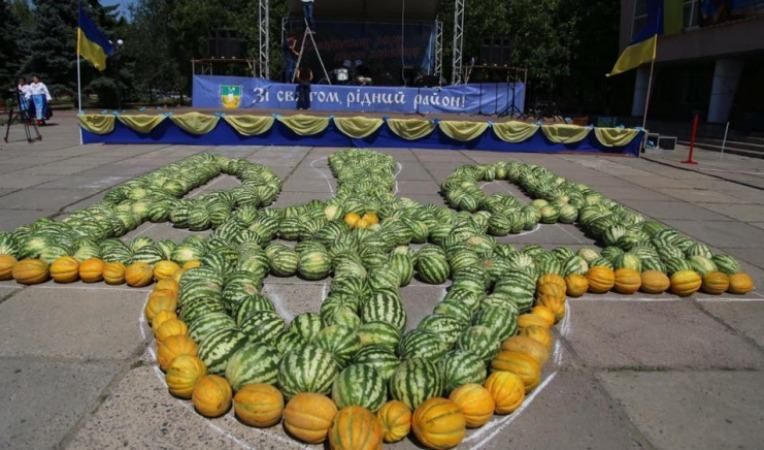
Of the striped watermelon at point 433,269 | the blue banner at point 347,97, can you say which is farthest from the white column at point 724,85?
the striped watermelon at point 433,269

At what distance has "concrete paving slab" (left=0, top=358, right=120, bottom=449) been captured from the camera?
3.51 m

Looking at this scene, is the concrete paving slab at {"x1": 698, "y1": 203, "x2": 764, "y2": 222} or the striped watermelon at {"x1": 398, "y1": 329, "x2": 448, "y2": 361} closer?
the striped watermelon at {"x1": 398, "y1": 329, "x2": 448, "y2": 361}

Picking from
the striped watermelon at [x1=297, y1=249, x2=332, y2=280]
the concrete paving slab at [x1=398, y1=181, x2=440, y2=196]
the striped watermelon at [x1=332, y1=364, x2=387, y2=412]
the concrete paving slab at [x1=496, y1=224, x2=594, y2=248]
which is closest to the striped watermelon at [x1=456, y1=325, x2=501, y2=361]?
the striped watermelon at [x1=332, y1=364, x2=387, y2=412]

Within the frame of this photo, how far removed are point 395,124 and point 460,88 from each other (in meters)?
9.72

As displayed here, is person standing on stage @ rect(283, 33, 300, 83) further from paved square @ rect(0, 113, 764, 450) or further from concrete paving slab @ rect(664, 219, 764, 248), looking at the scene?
concrete paving slab @ rect(664, 219, 764, 248)

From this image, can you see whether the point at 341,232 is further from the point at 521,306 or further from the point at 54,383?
the point at 54,383

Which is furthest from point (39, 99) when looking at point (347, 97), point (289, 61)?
point (347, 97)

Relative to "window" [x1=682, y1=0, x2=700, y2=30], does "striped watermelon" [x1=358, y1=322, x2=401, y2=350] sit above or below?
below

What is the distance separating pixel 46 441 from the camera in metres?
3.46

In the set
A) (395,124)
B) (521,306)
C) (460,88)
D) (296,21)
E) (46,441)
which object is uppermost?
(296,21)

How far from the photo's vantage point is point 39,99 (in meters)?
23.2

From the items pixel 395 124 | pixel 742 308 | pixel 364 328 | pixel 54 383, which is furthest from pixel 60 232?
pixel 395 124

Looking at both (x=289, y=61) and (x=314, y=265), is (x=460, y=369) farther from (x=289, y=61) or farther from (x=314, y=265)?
(x=289, y=61)

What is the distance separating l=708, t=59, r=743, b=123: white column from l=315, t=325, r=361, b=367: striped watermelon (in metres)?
29.4
